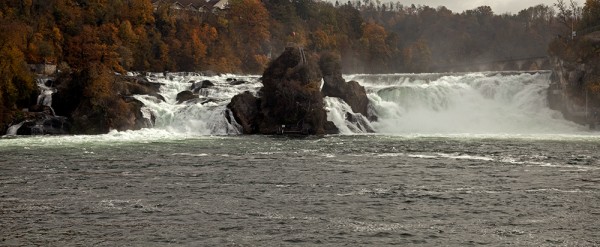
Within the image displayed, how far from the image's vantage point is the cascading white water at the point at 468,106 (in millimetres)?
64750

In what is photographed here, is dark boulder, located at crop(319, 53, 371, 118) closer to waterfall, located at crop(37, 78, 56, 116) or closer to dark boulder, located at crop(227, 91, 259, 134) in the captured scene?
dark boulder, located at crop(227, 91, 259, 134)

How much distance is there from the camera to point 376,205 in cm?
2412

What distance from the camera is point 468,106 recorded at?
71.0 metres

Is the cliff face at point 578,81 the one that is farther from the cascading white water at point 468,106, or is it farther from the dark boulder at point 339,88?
the dark boulder at point 339,88

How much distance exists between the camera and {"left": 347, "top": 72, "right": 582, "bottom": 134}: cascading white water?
6475 centimetres

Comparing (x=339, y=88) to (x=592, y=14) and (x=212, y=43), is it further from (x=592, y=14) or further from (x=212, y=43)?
(x=212, y=43)

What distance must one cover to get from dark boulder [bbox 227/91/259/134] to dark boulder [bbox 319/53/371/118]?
9429 mm

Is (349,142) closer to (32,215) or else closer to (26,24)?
(32,215)

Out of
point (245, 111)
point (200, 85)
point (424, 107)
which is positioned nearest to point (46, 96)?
point (200, 85)


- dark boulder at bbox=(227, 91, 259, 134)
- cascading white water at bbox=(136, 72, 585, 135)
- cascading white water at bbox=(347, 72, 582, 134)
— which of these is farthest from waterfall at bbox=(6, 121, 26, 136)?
cascading white water at bbox=(347, 72, 582, 134)

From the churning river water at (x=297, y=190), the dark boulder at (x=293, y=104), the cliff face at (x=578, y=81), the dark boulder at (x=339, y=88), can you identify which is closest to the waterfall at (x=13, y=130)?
the churning river water at (x=297, y=190)

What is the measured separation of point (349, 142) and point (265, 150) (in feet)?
29.1

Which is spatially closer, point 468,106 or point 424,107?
point 424,107

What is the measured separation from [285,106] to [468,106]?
23609mm
